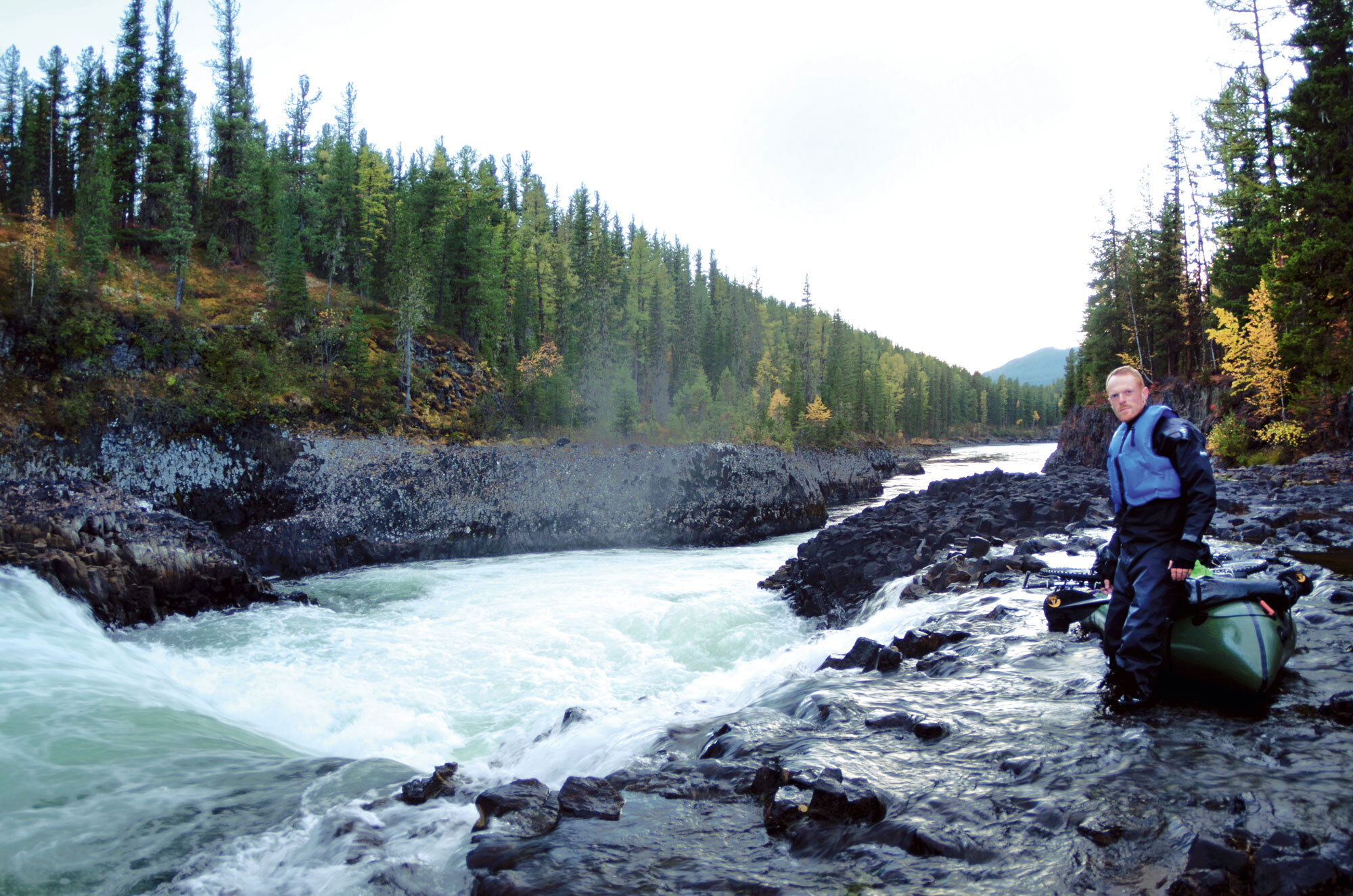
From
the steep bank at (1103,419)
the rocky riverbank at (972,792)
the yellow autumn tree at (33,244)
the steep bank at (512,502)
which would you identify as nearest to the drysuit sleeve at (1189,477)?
the rocky riverbank at (972,792)

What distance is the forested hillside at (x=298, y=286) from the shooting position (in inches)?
923

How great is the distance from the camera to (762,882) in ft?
11.2

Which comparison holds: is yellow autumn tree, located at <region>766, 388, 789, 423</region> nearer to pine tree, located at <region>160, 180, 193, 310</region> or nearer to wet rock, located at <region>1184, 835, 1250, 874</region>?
pine tree, located at <region>160, 180, 193, 310</region>

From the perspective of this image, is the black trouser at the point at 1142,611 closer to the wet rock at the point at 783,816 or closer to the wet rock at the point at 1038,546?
the wet rock at the point at 783,816

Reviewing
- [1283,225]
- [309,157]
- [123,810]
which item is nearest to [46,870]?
[123,810]

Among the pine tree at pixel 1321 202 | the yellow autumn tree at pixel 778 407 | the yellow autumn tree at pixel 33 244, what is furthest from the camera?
the yellow autumn tree at pixel 778 407

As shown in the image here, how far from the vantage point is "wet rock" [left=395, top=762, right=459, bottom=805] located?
4988 mm

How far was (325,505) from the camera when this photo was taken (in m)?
21.0

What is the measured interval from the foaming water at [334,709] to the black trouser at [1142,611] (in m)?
2.83

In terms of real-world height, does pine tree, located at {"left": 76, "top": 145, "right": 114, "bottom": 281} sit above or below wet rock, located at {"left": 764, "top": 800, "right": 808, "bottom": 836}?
above

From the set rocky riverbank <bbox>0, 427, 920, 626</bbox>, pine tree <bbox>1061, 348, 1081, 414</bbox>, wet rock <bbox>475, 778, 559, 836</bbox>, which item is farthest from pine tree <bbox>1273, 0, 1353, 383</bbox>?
pine tree <bbox>1061, 348, 1081, 414</bbox>

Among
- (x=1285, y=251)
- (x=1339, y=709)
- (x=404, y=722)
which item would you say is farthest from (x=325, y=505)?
(x=1285, y=251)

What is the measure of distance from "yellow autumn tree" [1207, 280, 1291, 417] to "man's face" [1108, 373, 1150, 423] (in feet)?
87.8

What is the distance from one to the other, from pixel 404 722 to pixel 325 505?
15.0 metres
